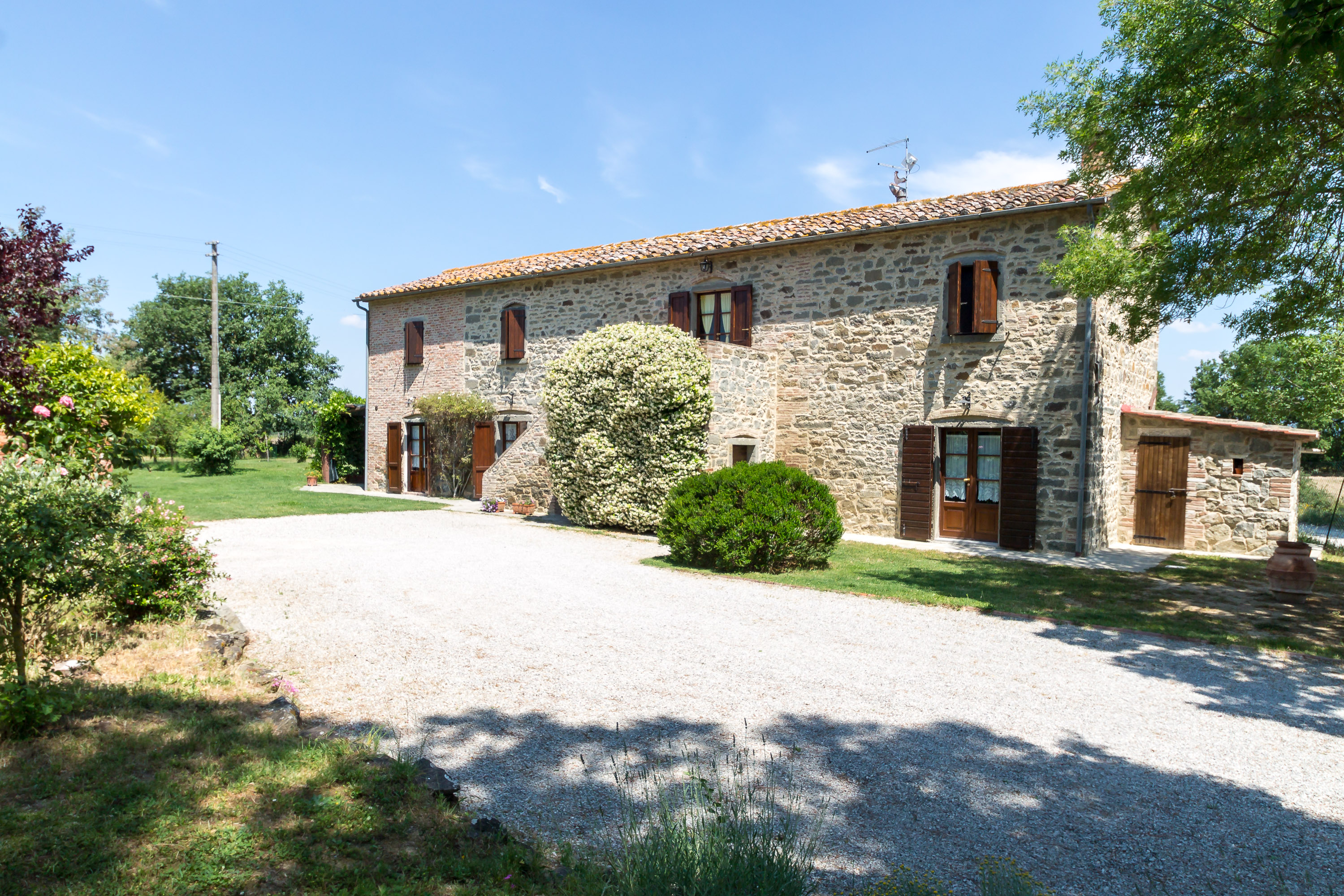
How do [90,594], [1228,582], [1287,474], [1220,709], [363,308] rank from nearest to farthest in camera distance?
[1220,709] < [90,594] < [1228,582] < [1287,474] < [363,308]

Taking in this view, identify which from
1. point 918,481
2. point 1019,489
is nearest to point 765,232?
point 918,481

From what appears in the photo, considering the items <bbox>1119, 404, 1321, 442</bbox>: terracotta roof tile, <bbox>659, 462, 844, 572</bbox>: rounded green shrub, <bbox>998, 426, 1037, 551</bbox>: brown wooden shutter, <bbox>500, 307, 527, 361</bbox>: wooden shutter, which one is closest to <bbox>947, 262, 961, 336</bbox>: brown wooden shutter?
<bbox>998, 426, 1037, 551</bbox>: brown wooden shutter

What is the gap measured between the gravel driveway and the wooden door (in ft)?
33.7

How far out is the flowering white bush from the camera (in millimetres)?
12383

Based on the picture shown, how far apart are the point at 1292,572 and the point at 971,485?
15.8ft

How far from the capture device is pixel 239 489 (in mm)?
19281

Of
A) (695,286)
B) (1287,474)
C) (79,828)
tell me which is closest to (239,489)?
(695,286)

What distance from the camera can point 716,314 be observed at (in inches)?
596

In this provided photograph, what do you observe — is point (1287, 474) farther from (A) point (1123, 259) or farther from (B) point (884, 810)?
(B) point (884, 810)

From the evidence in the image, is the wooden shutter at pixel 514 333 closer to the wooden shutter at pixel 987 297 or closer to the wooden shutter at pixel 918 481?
the wooden shutter at pixel 918 481

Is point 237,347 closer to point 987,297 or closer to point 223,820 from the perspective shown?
point 987,297

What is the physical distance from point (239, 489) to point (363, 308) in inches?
235

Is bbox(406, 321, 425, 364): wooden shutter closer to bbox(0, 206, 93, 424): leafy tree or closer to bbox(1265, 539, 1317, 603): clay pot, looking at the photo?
bbox(0, 206, 93, 424): leafy tree

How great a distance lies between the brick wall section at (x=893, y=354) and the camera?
11609 millimetres
